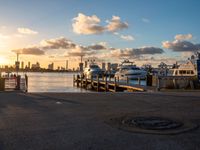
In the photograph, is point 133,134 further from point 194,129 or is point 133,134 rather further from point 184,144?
point 194,129

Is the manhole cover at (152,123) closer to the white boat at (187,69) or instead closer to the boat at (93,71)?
the white boat at (187,69)

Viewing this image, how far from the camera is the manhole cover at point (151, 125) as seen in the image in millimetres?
7937

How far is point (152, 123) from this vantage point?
28.9 feet

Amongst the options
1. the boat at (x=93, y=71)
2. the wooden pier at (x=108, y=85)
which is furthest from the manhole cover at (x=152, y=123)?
the boat at (x=93, y=71)

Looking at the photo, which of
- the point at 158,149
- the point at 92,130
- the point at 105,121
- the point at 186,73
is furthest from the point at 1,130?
the point at 186,73

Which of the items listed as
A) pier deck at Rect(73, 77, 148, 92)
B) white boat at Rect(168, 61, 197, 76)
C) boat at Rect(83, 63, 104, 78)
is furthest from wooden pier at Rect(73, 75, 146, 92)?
white boat at Rect(168, 61, 197, 76)

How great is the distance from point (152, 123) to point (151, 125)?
0.84 ft

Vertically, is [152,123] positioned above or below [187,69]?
below

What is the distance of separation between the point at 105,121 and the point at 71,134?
2.07 m

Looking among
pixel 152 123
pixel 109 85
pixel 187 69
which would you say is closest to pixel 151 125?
pixel 152 123

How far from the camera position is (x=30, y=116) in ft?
33.2

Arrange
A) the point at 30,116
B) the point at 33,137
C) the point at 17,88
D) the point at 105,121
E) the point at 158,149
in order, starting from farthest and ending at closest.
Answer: the point at 17,88 → the point at 30,116 → the point at 105,121 → the point at 33,137 → the point at 158,149

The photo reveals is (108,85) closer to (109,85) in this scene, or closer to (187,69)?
(109,85)

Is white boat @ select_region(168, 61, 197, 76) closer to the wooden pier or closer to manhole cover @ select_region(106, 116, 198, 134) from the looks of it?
the wooden pier
